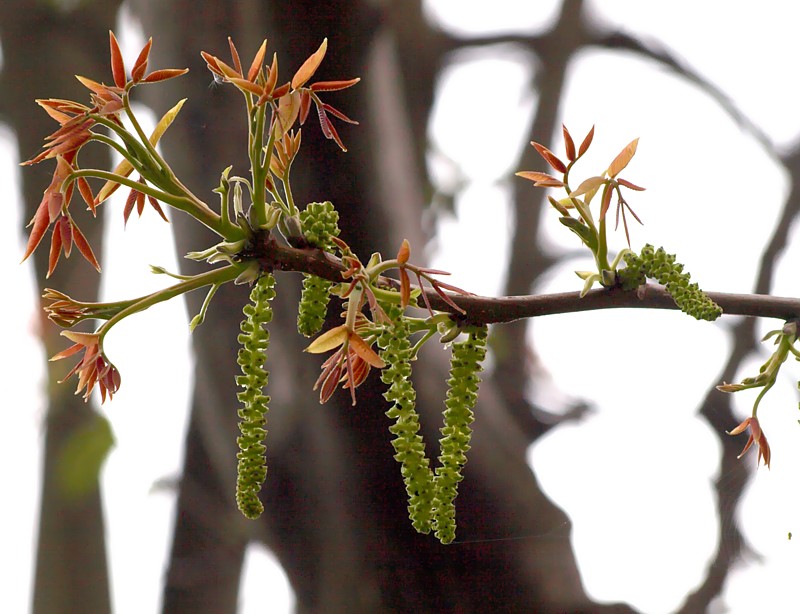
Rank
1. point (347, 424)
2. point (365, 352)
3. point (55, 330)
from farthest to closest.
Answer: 1. point (55, 330)
2. point (347, 424)
3. point (365, 352)

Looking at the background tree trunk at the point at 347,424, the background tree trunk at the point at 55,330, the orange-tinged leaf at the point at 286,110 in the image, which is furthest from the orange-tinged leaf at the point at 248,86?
the background tree trunk at the point at 55,330

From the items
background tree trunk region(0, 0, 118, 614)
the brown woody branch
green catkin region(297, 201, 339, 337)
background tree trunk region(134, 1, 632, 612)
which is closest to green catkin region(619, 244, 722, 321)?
the brown woody branch

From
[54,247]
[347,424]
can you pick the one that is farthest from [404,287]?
[347,424]

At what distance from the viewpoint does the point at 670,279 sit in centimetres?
27

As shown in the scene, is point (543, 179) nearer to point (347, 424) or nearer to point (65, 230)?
point (65, 230)

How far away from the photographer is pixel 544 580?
647 millimetres

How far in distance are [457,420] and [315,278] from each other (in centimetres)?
7

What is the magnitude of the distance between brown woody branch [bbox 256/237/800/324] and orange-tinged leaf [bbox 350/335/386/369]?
0.07 ft

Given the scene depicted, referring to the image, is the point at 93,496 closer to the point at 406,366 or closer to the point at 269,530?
the point at 269,530

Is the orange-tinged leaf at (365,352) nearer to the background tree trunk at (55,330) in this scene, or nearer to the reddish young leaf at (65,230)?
the reddish young leaf at (65,230)

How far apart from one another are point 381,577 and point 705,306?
47 centimetres

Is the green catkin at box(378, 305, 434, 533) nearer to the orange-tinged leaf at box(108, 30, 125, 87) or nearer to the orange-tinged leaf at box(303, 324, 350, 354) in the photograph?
the orange-tinged leaf at box(303, 324, 350, 354)

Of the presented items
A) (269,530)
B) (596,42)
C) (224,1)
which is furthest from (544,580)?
(596,42)

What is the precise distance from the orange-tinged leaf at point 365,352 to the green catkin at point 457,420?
0.03 meters
